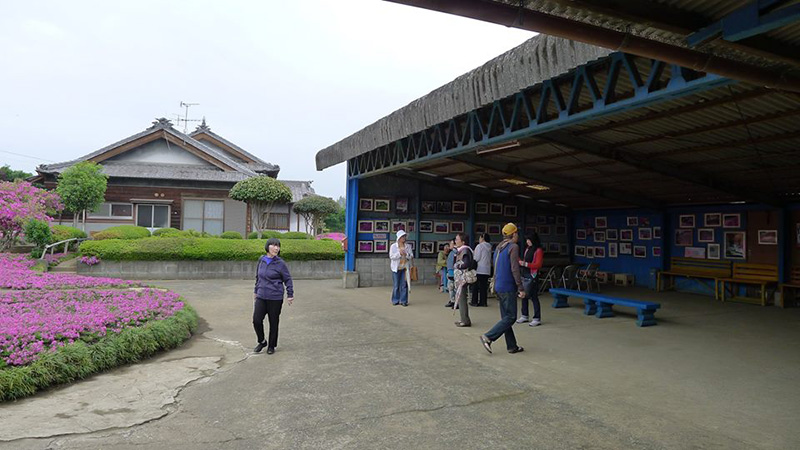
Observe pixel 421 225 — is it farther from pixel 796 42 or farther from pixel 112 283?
pixel 796 42

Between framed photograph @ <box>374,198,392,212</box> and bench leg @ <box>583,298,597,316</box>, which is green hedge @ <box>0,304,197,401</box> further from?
framed photograph @ <box>374,198,392,212</box>

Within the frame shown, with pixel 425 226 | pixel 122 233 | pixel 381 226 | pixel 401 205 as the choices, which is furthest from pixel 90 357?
pixel 122 233

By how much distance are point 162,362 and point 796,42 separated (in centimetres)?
727

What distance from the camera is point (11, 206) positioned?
46.9 feet

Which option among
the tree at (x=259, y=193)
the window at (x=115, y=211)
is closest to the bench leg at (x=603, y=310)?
the tree at (x=259, y=193)

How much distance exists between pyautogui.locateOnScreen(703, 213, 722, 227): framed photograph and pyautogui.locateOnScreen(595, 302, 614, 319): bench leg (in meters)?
5.80

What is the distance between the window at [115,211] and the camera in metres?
22.8

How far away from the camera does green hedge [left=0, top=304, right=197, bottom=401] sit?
15.3 ft

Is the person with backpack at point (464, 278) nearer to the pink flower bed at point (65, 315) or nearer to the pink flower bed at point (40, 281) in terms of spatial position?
the pink flower bed at point (65, 315)

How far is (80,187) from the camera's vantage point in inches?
728

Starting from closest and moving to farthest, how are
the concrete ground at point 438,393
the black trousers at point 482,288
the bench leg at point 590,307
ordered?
the concrete ground at point 438,393 → the bench leg at point 590,307 → the black trousers at point 482,288

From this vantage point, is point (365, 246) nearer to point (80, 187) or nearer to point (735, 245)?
point (735, 245)

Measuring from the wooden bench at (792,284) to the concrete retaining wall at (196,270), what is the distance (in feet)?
41.7

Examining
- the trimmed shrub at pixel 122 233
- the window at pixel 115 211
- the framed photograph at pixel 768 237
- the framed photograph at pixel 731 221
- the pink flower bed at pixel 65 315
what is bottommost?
the pink flower bed at pixel 65 315
